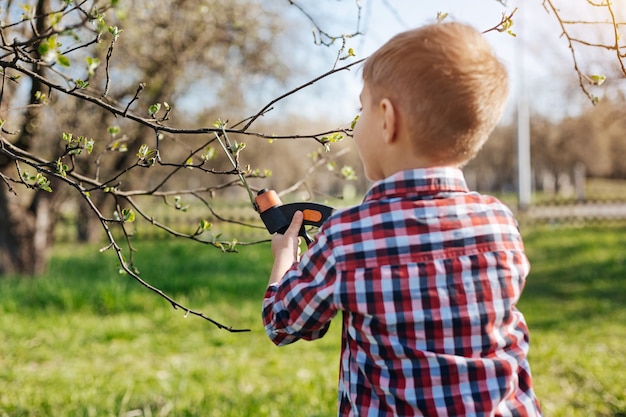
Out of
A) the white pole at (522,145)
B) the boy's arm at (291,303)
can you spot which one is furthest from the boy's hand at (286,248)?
the white pole at (522,145)

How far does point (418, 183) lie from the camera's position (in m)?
1.44

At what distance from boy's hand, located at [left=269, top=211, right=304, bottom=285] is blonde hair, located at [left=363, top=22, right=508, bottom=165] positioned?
1.32 feet

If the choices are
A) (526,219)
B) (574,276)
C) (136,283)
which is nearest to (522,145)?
(526,219)

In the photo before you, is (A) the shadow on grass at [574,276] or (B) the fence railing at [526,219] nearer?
(A) the shadow on grass at [574,276]

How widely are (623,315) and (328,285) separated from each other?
680 cm

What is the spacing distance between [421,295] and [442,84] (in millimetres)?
439

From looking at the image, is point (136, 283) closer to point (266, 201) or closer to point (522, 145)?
point (266, 201)

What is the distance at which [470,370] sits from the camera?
141cm

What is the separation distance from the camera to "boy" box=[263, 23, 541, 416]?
1398 millimetres

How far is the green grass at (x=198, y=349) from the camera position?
3.96 metres

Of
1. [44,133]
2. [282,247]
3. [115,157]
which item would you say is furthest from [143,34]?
[282,247]

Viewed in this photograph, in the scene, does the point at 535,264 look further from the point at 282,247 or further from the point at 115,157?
the point at 282,247

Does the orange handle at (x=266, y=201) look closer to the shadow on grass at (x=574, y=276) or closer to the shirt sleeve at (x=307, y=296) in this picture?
the shirt sleeve at (x=307, y=296)

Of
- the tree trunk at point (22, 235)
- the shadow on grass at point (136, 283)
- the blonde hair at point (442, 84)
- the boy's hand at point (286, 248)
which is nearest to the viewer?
the blonde hair at point (442, 84)
